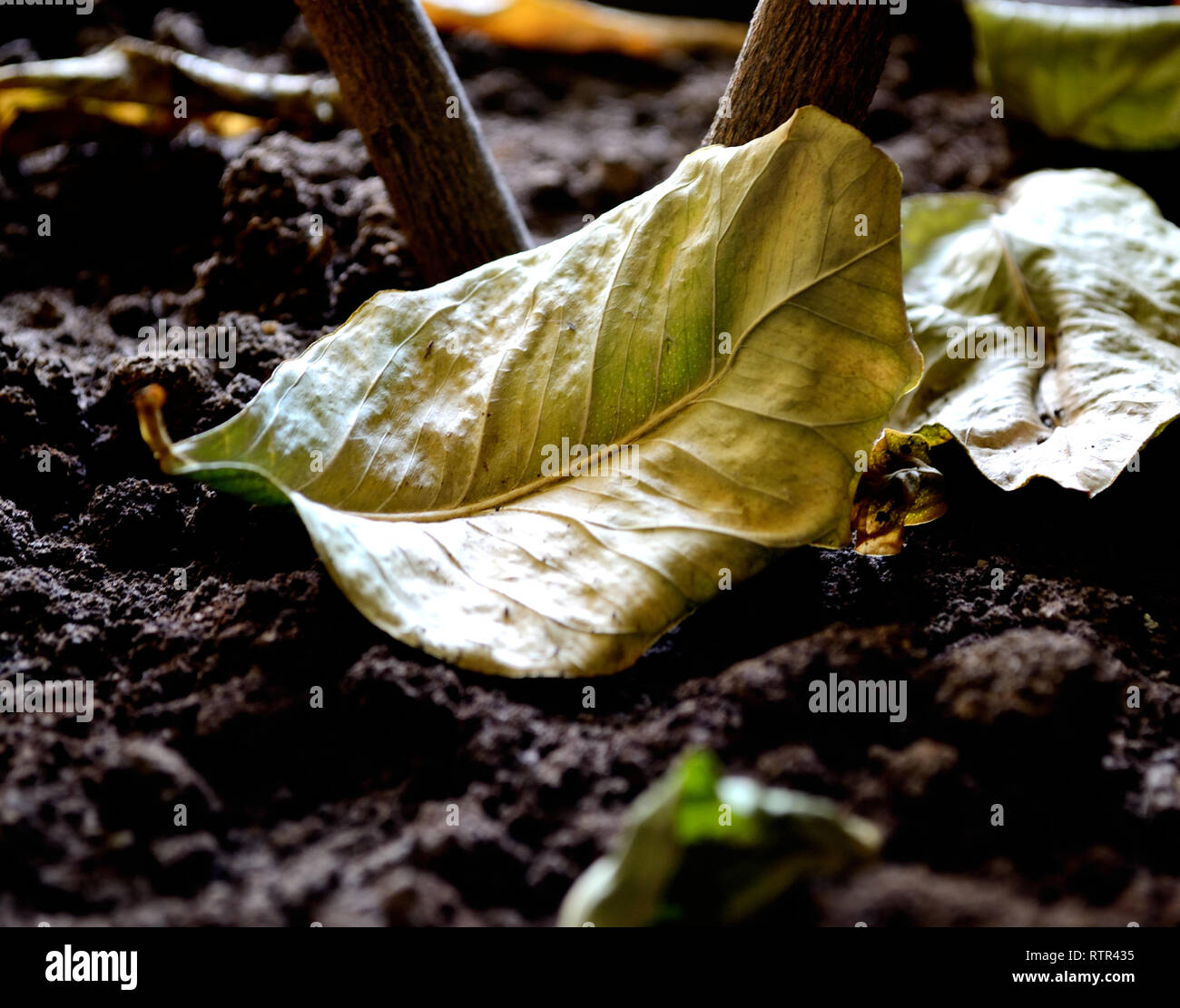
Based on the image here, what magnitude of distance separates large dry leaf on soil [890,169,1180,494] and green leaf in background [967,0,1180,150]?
1.35 ft

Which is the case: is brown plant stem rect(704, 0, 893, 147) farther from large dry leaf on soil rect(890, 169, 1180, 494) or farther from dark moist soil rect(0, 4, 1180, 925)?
dark moist soil rect(0, 4, 1180, 925)

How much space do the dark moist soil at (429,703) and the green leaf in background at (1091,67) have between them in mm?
1217

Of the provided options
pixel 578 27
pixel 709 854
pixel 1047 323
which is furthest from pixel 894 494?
pixel 578 27

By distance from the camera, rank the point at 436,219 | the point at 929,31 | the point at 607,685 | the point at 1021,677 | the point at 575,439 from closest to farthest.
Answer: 1. the point at 1021,677
2. the point at 607,685
3. the point at 575,439
4. the point at 436,219
5. the point at 929,31

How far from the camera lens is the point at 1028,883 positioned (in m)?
0.85

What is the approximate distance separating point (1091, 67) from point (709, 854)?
2282mm

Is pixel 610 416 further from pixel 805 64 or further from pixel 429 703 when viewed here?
pixel 805 64

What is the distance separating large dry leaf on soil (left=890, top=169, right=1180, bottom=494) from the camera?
54.5 inches

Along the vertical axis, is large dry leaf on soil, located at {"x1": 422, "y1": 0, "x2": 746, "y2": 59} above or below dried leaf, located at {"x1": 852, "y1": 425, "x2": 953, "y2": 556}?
above

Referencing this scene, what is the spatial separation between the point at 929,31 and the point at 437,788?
2898 mm

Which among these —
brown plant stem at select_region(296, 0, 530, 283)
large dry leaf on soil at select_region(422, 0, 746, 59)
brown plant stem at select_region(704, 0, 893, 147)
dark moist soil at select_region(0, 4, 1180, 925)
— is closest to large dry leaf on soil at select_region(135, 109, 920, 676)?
dark moist soil at select_region(0, 4, 1180, 925)

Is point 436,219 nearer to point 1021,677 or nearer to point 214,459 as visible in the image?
point 214,459

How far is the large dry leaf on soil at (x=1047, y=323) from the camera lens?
1.38 metres
